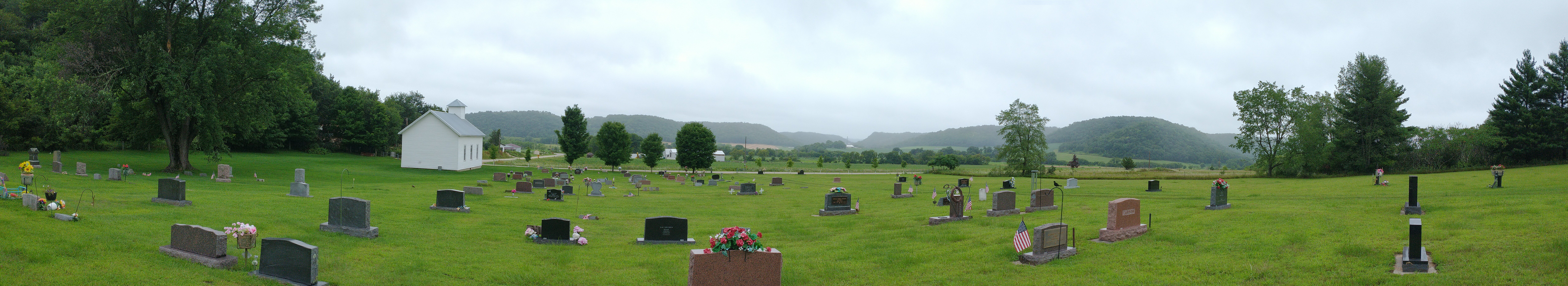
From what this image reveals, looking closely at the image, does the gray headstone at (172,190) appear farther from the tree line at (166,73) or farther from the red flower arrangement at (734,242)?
the red flower arrangement at (734,242)

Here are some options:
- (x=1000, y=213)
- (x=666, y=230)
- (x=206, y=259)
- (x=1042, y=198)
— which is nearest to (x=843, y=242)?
(x=666, y=230)

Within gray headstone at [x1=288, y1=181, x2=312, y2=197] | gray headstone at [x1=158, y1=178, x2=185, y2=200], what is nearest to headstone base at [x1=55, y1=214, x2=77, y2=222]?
gray headstone at [x1=158, y1=178, x2=185, y2=200]

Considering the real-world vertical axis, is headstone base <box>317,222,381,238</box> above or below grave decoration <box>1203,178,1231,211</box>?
below

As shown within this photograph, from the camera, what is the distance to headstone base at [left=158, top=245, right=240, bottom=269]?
27.2 feet

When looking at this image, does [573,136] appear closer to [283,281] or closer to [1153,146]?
[283,281]

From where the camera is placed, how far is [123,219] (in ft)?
36.2

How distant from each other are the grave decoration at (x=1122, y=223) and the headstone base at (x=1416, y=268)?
3.70 meters

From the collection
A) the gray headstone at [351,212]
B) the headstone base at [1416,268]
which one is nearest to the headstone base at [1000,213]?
the headstone base at [1416,268]

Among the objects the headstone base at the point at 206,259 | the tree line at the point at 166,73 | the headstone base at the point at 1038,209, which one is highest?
the tree line at the point at 166,73

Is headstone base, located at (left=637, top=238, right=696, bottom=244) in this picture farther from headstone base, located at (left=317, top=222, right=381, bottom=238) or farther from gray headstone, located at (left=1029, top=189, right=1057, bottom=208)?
gray headstone, located at (left=1029, top=189, right=1057, bottom=208)

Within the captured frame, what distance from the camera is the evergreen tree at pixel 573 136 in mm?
54625

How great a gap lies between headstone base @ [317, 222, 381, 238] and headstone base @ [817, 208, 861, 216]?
35.5ft

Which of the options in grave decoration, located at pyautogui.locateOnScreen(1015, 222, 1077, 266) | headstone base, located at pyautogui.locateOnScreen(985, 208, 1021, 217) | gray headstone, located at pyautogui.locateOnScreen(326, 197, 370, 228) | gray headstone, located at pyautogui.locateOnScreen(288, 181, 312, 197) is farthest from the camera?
gray headstone, located at pyautogui.locateOnScreen(288, 181, 312, 197)

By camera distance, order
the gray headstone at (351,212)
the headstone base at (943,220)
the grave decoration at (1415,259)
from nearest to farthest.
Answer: the grave decoration at (1415,259), the gray headstone at (351,212), the headstone base at (943,220)
